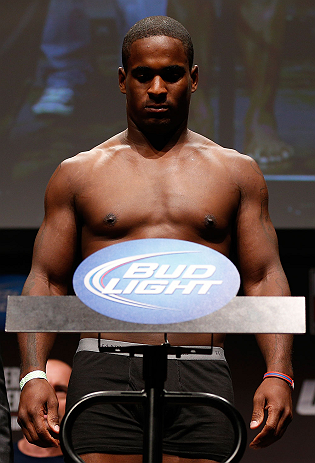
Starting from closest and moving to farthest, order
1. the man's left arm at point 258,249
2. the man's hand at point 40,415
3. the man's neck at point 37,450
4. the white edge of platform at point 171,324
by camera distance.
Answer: the white edge of platform at point 171,324 → the man's hand at point 40,415 → the man's left arm at point 258,249 → the man's neck at point 37,450

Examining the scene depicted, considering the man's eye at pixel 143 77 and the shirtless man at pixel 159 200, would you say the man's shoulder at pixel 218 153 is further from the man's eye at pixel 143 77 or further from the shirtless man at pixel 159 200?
the man's eye at pixel 143 77

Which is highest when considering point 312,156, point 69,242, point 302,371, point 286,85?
point 69,242

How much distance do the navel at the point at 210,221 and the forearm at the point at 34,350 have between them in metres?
0.43

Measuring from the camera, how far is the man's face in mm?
1573

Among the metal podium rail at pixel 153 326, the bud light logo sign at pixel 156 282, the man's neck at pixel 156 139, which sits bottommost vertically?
the man's neck at pixel 156 139

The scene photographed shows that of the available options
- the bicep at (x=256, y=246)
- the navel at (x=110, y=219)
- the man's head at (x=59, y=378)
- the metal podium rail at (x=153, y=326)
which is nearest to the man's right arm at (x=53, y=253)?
the navel at (x=110, y=219)

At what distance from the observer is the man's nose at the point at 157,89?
1551mm

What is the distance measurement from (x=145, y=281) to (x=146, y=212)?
74 centimetres

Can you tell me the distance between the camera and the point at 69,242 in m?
1.68

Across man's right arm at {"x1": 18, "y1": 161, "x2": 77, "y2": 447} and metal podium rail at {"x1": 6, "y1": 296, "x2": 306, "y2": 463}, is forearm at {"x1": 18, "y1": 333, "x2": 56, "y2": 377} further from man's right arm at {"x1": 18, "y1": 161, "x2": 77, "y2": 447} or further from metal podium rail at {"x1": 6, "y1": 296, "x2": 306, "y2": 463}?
metal podium rail at {"x1": 6, "y1": 296, "x2": 306, "y2": 463}

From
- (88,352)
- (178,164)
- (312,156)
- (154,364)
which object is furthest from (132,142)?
(312,156)

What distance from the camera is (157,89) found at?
5.08 ft

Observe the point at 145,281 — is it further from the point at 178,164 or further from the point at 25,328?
the point at 178,164

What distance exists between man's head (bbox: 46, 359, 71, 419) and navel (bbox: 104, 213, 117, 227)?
144 cm
